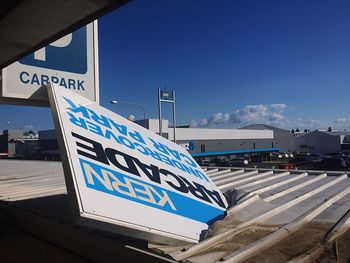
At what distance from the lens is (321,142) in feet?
260

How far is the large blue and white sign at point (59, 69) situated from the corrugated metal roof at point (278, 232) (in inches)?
196

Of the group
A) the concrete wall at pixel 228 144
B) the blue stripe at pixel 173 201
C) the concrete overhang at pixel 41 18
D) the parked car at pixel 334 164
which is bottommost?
the parked car at pixel 334 164

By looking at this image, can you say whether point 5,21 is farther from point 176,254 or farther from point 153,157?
point 176,254

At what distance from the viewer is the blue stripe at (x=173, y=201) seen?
4.20 meters

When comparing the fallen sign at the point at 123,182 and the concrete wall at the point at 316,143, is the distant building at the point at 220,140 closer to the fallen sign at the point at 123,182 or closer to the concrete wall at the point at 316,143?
the concrete wall at the point at 316,143

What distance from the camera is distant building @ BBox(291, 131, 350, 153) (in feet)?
249

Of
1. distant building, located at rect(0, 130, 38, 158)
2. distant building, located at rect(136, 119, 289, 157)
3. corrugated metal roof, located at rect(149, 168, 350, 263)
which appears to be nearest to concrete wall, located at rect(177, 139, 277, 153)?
distant building, located at rect(136, 119, 289, 157)

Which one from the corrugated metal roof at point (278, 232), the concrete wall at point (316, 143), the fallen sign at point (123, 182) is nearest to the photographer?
the fallen sign at point (123, 182)

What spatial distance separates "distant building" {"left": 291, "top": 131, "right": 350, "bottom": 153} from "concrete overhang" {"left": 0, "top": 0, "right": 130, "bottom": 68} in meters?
79.4

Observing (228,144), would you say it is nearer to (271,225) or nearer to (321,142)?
(321,142)

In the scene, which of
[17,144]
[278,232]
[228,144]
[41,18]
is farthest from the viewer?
[17,144]

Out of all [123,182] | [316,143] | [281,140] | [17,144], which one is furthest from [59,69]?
[17,144]

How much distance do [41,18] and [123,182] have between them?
254 cm

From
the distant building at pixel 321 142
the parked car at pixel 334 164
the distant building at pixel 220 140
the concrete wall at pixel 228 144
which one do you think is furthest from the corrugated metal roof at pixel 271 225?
the distant building at pixel 321 142
